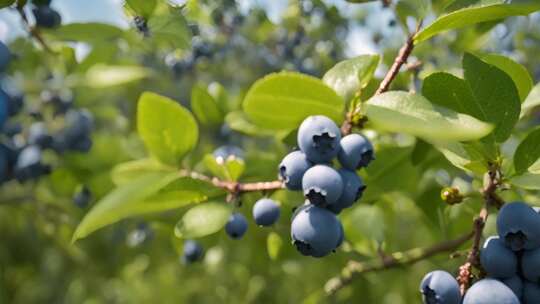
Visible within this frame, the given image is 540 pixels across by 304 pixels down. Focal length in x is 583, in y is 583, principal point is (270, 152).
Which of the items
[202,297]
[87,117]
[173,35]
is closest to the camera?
[173,35]

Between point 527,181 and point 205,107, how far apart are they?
1187mm

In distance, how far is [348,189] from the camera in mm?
1091

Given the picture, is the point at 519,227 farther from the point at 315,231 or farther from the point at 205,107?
the point at 205,107

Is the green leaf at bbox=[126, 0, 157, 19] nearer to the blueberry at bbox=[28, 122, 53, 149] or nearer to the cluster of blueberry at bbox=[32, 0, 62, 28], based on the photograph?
the cluster of blueberry at bbox=[32, 0, 62, 28]

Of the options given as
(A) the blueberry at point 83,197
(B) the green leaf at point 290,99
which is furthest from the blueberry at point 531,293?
(A) the blueberry at point 83,197

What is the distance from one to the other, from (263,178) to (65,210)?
4.27ft

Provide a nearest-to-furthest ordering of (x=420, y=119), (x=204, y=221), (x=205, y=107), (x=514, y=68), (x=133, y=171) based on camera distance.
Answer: (x=420, y=119) < (x=514, y=68) < (x=204, y=221) < (x=133, y=171) < (x=205, y=107)

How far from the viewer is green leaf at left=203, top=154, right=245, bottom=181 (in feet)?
4.37

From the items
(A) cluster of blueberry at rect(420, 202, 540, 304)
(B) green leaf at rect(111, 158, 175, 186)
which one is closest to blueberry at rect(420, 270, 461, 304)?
(A) cluster of blueberry at rect(420, 202, 540, 304)

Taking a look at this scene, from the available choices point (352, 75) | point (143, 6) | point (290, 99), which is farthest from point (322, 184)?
point (143, 6)

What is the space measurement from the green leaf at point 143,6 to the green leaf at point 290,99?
0.30 meters

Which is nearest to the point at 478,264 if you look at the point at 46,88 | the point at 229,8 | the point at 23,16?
the point at 23,16

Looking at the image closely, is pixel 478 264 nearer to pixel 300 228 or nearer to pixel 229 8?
pixel 300 228

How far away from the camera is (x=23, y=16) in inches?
52.3
